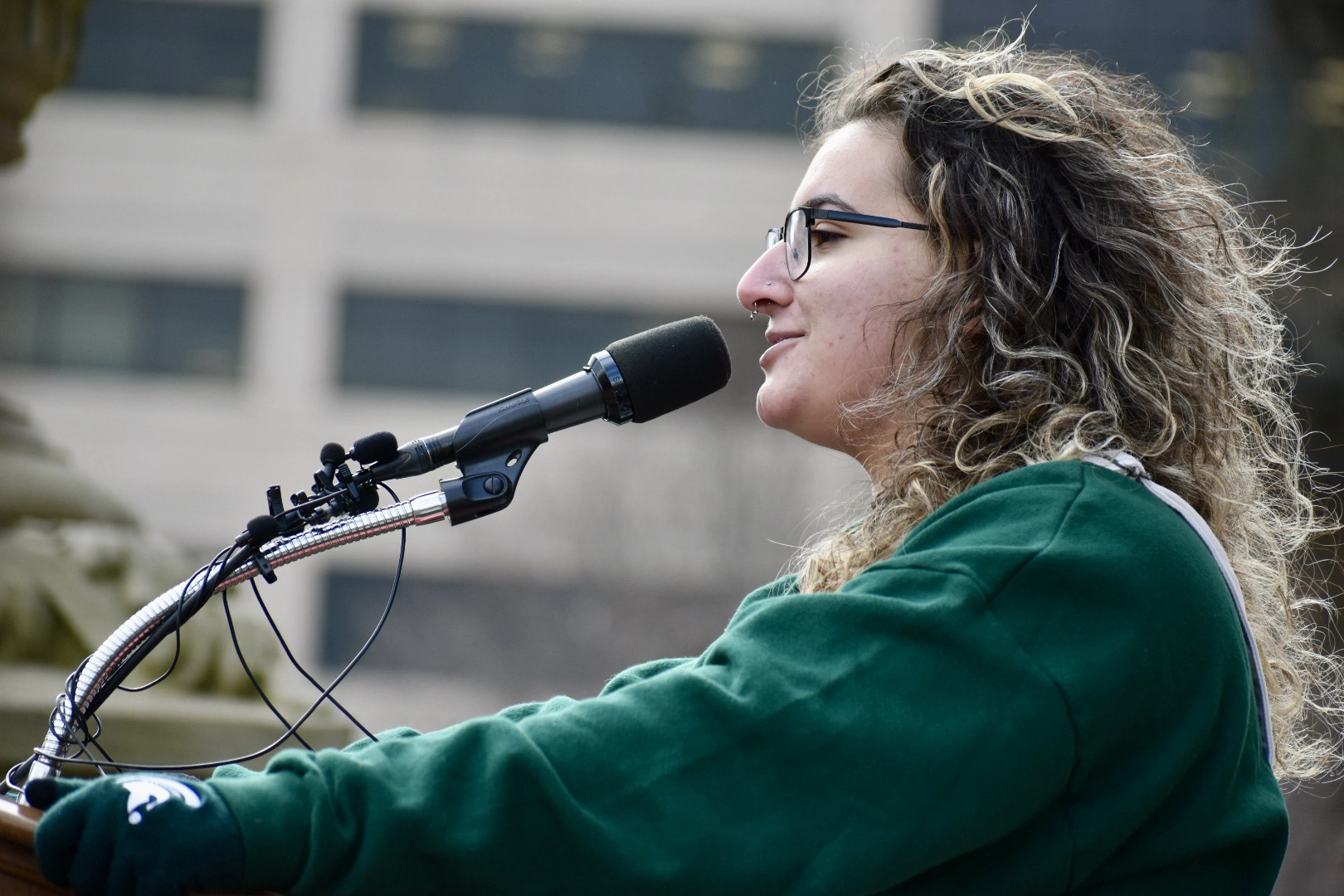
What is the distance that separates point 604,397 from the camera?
2.28m

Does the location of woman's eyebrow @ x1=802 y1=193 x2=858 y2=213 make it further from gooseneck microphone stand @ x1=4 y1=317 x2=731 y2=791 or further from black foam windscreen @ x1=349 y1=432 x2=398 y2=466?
black foam windscreen @ x1=349 y1=432 x2=398 y2=466

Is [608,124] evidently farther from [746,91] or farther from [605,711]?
[605,711]

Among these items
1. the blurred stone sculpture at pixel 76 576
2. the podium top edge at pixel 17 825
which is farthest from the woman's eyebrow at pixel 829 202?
the blurred stone sculpture at pixel 76 576

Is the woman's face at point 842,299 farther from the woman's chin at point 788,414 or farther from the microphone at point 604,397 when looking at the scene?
the microphone at point 604,397

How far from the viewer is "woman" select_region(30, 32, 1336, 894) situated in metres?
1.70

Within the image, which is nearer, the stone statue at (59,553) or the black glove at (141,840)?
the black glove at (141,840)

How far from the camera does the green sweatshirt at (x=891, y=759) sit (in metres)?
1.69

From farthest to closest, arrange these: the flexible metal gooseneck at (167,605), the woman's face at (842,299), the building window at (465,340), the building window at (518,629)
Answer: the building window at (465,340)
the building window at (518,629)
the woman's face at (842,299)
the flexible metal gooseneck at (167,605)

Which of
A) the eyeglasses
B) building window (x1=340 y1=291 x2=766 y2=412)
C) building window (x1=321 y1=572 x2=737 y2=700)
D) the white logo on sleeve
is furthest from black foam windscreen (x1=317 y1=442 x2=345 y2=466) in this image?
building window (x1=340 y1=291 x2=766 y2=412)

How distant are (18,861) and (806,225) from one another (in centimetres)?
157

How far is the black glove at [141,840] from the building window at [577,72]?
83.3ft

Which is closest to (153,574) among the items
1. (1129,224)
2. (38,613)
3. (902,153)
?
(38,613)

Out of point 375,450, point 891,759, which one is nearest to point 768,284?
point 375,450

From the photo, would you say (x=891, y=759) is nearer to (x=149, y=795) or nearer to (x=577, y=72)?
(x=149, y=795)
